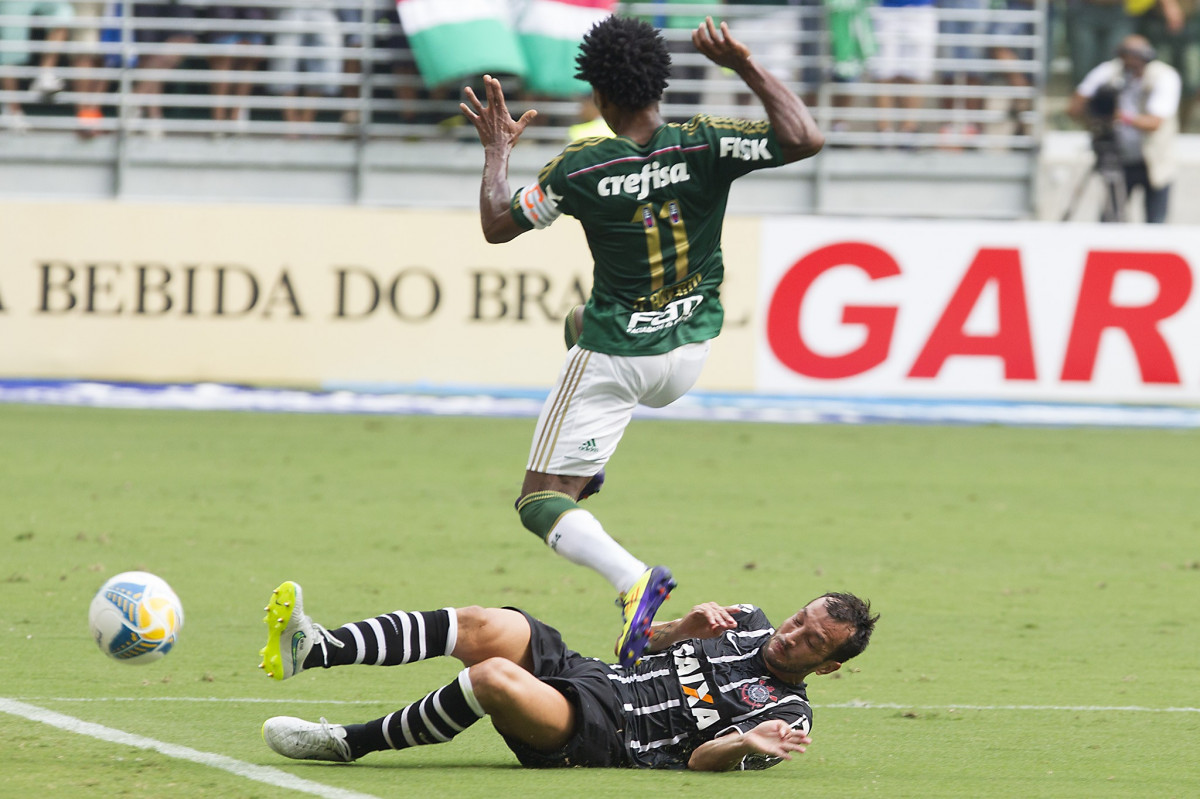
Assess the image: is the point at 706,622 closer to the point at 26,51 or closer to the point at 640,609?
the point at 640,609

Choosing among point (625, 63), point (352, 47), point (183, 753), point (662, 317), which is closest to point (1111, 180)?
point (352, 47)

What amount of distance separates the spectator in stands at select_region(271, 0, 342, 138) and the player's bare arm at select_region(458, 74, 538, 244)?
447 inches

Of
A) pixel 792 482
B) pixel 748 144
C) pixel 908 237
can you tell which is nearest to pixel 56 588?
pixel 748 144

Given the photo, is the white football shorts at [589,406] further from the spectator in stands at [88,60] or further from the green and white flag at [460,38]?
the spectator in stands at [88,60]

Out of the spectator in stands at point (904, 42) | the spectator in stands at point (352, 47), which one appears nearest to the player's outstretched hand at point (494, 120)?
the spectator in stands at point (352, 47)

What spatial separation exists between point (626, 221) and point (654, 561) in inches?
147

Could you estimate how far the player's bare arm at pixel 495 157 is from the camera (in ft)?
19.5

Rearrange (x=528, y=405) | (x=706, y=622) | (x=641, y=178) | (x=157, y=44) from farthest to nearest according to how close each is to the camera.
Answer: (x=157, y=44) < (x=528, y=405) < (x=641, y=178) < (x=706, y=622)

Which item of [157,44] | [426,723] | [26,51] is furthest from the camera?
[157,44]

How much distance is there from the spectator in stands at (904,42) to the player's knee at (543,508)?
12.3 metres

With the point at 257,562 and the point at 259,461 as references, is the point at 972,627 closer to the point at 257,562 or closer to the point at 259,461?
the point at 257,562

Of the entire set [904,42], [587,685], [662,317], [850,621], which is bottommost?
[587,685]

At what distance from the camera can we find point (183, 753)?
17.7ft

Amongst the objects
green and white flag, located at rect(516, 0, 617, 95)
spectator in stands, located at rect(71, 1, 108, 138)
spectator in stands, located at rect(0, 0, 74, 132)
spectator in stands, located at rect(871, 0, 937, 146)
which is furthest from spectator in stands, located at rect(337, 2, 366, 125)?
spectator in stands, located at rect(871, 0, 937, 146)
